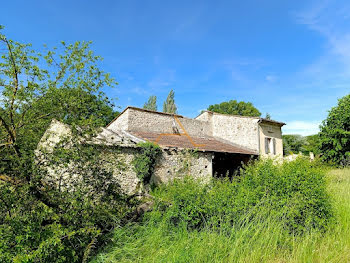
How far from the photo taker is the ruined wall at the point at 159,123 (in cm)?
1391

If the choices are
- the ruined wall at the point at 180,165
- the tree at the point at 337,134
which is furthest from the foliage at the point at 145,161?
the tree at the point at 337,134

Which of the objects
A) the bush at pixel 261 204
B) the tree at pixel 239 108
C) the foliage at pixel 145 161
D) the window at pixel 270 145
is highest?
the tree at pixel 239 108

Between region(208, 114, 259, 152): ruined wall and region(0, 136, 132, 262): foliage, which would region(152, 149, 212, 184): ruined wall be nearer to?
region(208, 114, 259, 152): ruined wall

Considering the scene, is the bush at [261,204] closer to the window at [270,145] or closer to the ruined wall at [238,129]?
the ruined wall at [238,129]

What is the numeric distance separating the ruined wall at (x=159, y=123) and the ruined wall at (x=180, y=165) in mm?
3735

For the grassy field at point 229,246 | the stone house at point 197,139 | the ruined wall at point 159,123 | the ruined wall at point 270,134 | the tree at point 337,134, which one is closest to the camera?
the grassy field at point 229,246

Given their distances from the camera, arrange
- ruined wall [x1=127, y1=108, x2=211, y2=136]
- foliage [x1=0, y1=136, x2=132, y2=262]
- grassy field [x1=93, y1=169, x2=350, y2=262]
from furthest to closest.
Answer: ruined wall [x1=127, y1=108, x2=211, y2=136] < grassy field [x1=93, y1=169, x2=350, y2=262] < foliage [x1=0, y1=136, x2=132, y2=262]

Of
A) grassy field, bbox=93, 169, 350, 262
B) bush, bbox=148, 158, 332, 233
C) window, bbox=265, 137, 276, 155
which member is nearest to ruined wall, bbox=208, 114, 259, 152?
window, bbox=265, 137, 276, 155

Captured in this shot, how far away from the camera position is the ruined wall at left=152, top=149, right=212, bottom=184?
10.8m

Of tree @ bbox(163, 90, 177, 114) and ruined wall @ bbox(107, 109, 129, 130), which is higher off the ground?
tree @ bbox(163, 90, 177, 114)

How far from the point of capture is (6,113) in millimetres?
3535

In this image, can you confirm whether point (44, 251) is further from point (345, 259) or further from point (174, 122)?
point (174, 122)

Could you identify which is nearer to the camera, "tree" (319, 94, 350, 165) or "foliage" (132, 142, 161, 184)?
"foliage" (132, 142, 161, 184)

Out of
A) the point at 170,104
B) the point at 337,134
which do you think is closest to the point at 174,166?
the point at 337,134
